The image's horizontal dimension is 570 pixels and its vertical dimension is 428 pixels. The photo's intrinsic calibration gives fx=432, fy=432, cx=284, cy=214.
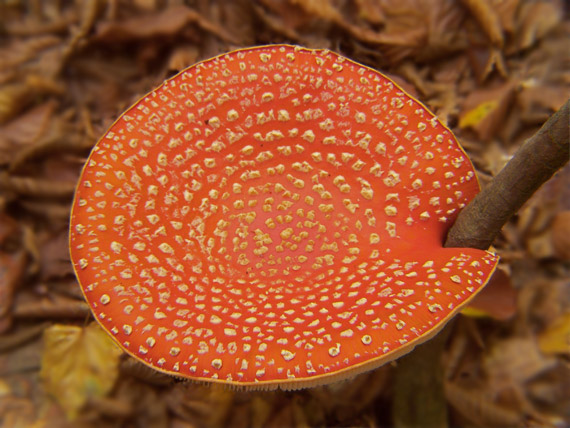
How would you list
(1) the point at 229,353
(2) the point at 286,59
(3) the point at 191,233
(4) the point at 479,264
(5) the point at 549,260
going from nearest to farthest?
(1) the point at 229,353 → (4) the point at 479,264 → (3) the point at 191,233 → (2) the point at 286,59 → (5) the point at 549,260

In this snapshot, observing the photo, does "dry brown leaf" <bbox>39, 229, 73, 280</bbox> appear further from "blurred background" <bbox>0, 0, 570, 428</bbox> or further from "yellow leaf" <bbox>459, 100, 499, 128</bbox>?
"yellow leaf" <bbox>459, 100, 499, 128</bbox>

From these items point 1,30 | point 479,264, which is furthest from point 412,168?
point 1,30

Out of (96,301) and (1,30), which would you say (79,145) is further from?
(96,301)

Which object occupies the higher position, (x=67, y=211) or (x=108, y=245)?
(x=108, y=245)

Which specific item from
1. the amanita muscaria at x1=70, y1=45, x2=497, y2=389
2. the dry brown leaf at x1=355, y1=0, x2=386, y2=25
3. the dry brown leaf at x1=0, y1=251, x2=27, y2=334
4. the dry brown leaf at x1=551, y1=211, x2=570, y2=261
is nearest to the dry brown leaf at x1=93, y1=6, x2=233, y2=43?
the dry brown leaf at x1=355, y1=0, x2=386, y2=25

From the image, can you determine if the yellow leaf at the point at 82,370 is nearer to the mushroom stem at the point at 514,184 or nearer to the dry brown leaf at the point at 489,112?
the mushroom stem at the point at 514,184

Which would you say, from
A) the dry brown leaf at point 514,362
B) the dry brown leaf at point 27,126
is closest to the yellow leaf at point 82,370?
the dry brown leaf at point 27,126

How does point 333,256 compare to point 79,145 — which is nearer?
point 333,256
